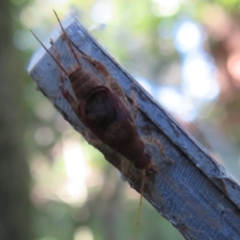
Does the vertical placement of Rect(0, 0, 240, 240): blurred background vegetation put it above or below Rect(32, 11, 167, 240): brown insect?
above

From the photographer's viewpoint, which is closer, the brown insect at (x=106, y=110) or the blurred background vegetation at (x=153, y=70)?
the brown insect at (x=106, y=110)

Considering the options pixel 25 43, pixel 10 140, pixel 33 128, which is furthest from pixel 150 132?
pixel 33 128

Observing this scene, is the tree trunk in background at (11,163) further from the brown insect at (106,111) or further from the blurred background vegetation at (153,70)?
the brown insect at (106,111)

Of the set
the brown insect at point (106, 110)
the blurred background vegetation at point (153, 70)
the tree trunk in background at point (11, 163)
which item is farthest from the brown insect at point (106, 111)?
the blurred background vegetation at point (153, 70)

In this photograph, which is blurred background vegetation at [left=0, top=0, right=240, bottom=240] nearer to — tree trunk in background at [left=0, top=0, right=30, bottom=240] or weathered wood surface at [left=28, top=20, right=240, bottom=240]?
tree trunk in background at [left=0, top=0, right=30, bottom=240]

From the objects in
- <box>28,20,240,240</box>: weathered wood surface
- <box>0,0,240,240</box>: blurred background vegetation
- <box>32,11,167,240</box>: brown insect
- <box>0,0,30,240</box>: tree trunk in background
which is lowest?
<box>28,20,240,240</box>: weathered wood surface

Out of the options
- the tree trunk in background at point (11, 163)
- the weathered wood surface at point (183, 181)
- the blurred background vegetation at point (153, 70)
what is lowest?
the weathered wood surface at point (183, 181)

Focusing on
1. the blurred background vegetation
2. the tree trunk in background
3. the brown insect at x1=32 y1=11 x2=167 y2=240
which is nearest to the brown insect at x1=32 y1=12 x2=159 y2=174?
the brown insect at x1=32 y1=11 x2=167 y2=240
